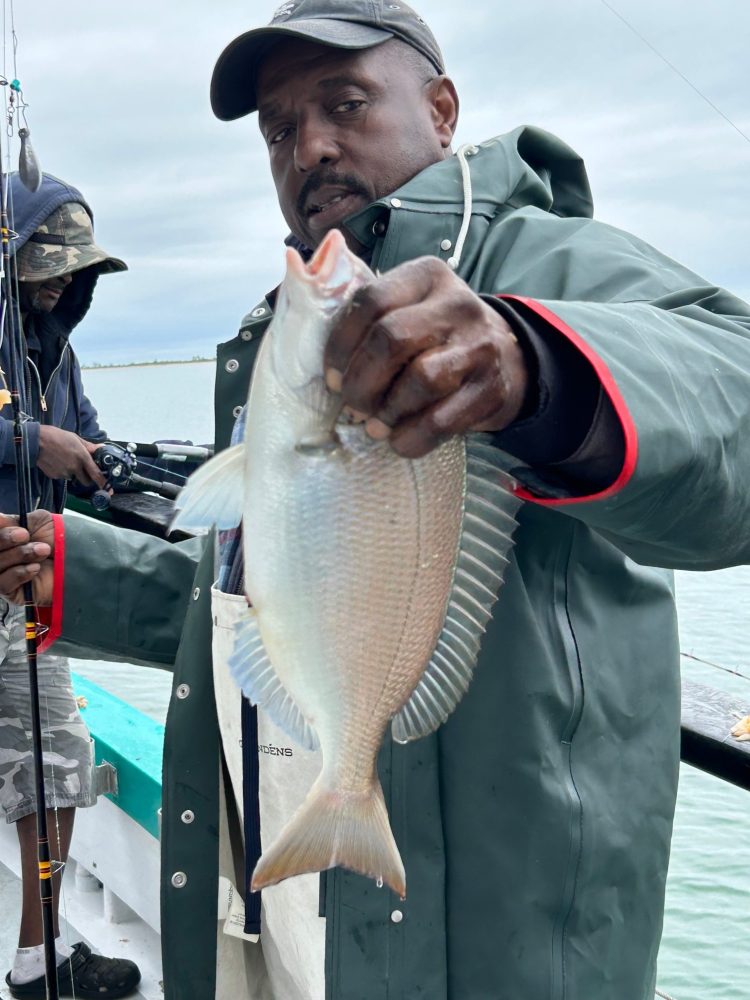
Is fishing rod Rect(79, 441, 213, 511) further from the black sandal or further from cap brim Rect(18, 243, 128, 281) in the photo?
the black sandal

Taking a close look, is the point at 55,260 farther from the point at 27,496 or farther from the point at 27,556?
the point at 27,556

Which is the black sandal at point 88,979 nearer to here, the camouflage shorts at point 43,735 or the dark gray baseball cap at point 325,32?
the camouflage shorts at point 43,735

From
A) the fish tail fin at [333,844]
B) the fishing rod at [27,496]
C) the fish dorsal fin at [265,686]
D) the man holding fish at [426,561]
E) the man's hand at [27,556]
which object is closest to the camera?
the man holding fish at [426,561]

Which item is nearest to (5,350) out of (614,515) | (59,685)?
(59,685)

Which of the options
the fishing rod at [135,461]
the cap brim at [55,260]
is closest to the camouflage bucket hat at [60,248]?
the cap brim at [55,260]

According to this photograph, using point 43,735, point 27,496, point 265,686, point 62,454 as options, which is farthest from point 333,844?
point 62,454

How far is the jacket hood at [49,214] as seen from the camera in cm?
499

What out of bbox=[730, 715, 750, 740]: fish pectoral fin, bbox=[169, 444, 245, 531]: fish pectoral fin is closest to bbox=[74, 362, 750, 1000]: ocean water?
bbox=[730, 715, 750, 740]: fish pectoral fin

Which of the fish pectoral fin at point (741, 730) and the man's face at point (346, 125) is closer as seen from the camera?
the man's face at point (346, 125)

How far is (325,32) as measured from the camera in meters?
2.05

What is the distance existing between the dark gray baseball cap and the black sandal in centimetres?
340

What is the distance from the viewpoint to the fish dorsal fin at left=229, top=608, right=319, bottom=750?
156cm

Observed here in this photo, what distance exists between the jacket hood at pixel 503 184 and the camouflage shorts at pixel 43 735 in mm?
3095

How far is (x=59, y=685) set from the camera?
4523mm
